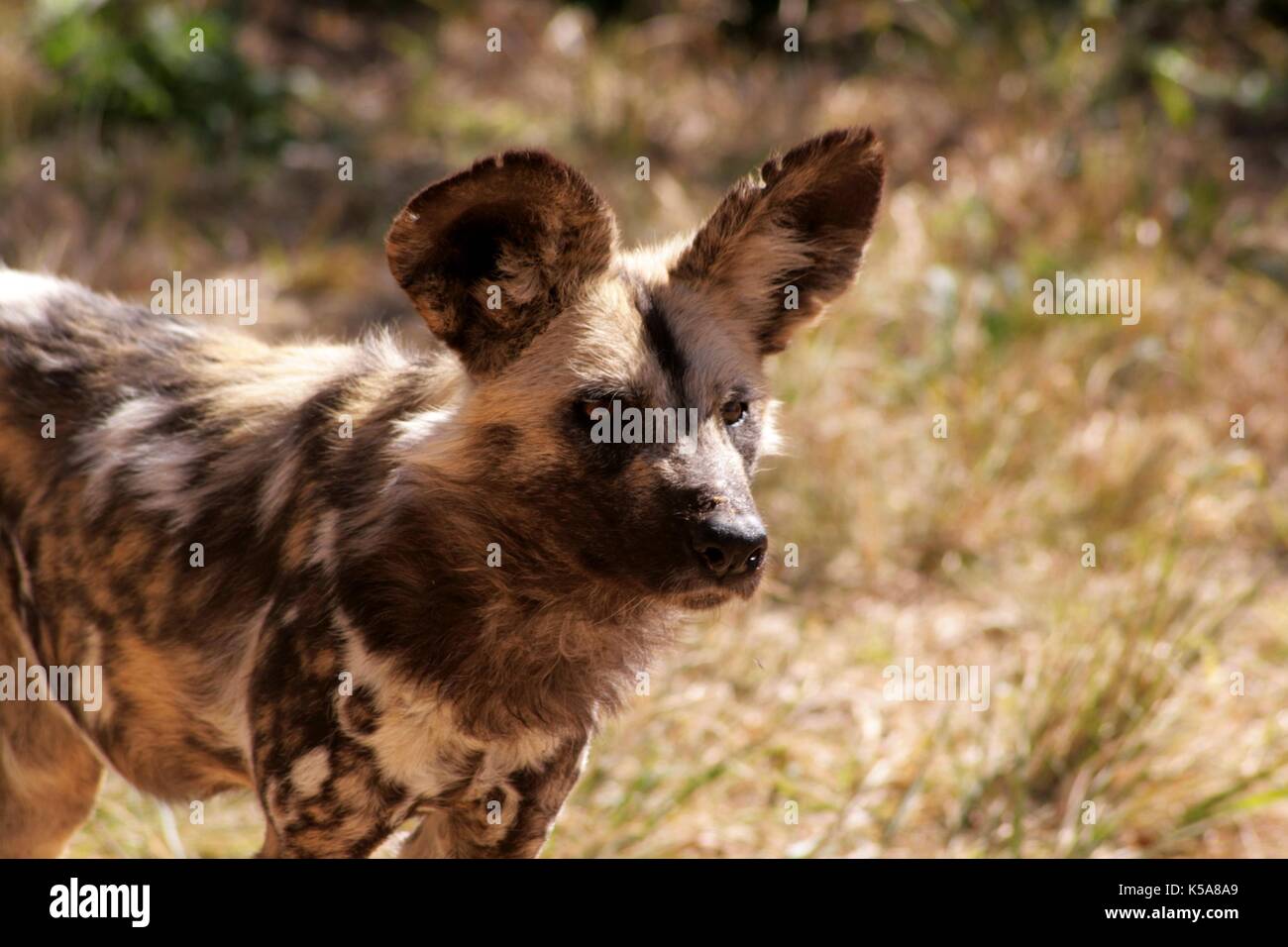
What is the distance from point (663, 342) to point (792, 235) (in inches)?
15.8

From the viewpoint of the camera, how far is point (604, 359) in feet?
8.16

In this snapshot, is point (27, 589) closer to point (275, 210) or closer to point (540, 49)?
point (275, 210)

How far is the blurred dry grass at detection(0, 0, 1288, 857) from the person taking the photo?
12.3ft

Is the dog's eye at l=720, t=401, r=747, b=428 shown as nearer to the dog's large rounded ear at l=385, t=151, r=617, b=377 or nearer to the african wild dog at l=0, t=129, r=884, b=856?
the african wild dog at l=0, t=129, r=884, b=856

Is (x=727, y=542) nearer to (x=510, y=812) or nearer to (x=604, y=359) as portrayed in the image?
(x=604, y=359)
